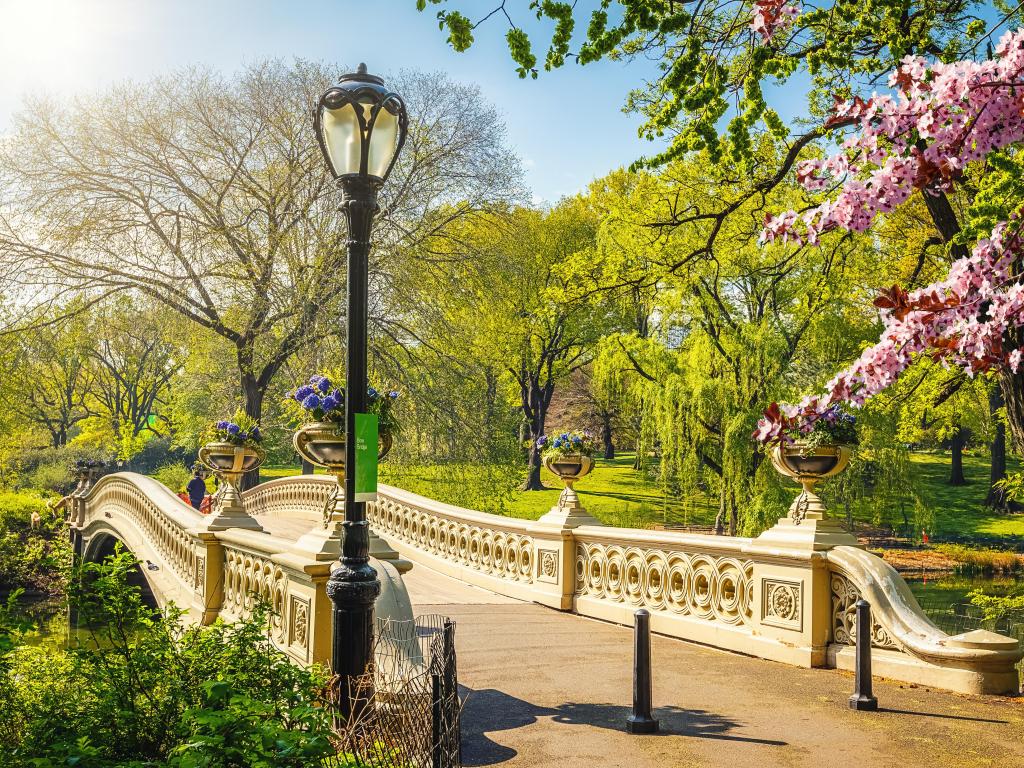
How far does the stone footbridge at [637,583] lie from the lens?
7445 mm

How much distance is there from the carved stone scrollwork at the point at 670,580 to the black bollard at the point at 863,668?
2.48 metres

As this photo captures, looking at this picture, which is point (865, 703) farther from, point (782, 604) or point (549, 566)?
point (549, 566)

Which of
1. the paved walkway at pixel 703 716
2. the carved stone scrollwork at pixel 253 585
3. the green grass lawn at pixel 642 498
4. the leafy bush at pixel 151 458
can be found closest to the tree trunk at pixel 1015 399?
the paved walkway at pixel 703 716

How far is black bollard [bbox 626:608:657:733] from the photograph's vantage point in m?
6.03

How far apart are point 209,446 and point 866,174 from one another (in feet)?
28.7

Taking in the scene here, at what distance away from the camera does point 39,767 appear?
3.12m

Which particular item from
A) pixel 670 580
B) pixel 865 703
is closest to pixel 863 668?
pixel 865 703

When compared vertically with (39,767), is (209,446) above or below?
above

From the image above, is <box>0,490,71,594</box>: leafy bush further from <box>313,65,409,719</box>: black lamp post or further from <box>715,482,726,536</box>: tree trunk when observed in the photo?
<box>313,65,409,719</box>: black lamp post

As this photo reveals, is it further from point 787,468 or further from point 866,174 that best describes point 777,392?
point 866,174

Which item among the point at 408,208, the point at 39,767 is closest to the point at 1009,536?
the point at 408,208

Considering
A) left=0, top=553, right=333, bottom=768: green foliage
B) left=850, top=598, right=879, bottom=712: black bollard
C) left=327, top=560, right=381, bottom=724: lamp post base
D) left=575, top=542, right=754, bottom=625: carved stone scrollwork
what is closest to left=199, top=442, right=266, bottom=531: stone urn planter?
left=575, top=542, right=754, bottom=625: carved stone scrollwork

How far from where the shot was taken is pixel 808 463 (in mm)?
9242

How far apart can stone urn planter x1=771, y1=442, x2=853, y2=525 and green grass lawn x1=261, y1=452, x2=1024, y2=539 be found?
13.5 metres
